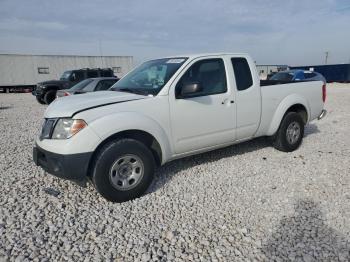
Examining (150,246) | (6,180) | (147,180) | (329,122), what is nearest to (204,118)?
(147,180)

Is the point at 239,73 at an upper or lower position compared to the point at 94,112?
upper

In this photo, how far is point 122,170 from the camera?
11.9 ft

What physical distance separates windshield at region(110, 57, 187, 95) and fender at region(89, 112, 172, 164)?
48 cm

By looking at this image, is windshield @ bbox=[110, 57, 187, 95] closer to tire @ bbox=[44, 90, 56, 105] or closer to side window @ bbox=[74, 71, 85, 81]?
tire @ bbox=[44, 90, 56, 105]

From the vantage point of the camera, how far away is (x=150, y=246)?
111 inches

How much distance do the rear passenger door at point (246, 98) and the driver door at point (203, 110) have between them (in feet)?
0.58

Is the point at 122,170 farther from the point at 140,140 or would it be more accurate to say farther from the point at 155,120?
the point at 155,120

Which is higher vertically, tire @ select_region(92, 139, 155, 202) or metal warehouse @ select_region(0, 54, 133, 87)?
metal warehouse @ select_region(0, 54, 133, 87)

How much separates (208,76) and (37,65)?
82.1 feet

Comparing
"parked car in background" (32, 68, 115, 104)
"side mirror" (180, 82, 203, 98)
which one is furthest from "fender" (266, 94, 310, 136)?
"parked car in background" (32, 68, 115, 104)

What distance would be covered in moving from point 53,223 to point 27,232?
0.89ft

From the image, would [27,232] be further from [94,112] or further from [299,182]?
[299,182]

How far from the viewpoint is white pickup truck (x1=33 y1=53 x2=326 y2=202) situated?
3375mm

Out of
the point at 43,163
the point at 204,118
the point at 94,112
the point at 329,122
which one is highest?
the point at 94,112
